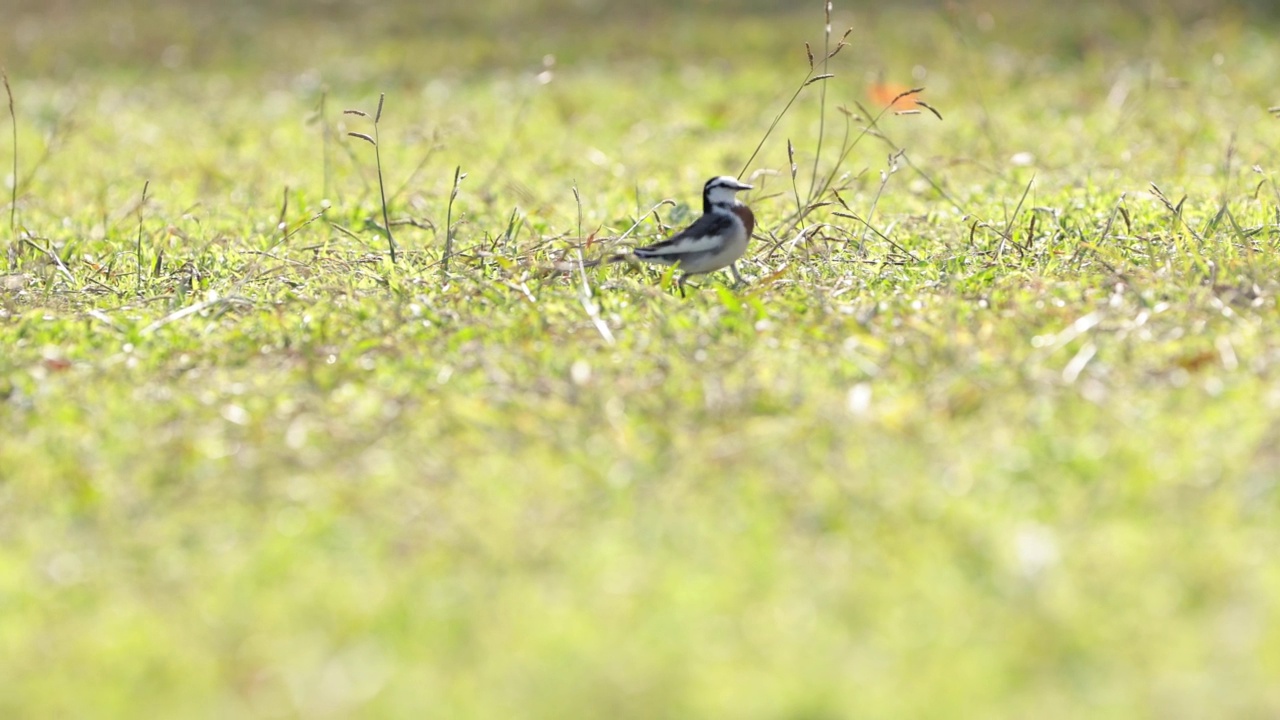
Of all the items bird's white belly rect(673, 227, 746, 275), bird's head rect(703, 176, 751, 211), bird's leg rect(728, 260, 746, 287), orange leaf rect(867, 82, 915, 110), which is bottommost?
orange leaf rect(867, 82, 915, 110)

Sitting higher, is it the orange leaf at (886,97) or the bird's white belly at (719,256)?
the bird's white belly at (719,256)

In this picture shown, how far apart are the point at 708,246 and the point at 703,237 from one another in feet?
0.15

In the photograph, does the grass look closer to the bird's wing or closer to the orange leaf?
the bird's wing

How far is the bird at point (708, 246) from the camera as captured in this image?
660 cm

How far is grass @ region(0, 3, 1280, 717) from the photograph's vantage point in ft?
11.9

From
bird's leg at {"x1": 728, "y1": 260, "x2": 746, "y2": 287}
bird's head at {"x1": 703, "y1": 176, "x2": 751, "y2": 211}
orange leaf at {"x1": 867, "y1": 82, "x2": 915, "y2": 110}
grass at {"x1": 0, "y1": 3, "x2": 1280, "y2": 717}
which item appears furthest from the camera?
orange leaf at {"x1": 867, "y1": 82, "x2": 915, "y2": 110}

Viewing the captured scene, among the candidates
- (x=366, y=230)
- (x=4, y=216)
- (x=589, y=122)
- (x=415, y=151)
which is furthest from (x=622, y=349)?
(x=589, y=122)

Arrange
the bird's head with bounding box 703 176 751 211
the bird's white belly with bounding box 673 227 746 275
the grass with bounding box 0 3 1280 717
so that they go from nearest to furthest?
the grass with bounding box 0 3 1280 717 → the bird's white belly with bounding box 673 227 746 275 → the bird's head with bounding box 703 176 751 211

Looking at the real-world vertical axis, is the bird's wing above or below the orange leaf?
above

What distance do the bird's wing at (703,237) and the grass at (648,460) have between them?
18cm

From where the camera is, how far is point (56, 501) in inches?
184

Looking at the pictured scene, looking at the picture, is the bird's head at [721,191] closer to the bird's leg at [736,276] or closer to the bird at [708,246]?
the bird at [708,246]

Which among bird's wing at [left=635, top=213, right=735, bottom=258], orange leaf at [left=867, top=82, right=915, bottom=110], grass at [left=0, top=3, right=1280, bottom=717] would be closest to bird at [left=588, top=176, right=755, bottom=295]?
bird's wing at [left=635, top=213, right=735, bottom=258]

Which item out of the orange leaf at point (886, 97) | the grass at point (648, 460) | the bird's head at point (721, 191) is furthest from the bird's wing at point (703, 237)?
the orange leaf at point (886, 97)
